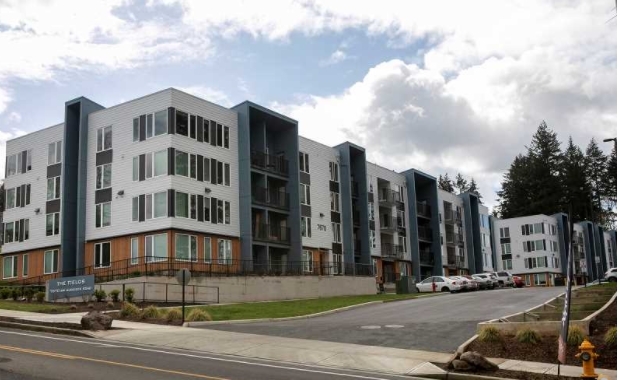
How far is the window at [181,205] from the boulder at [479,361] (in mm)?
26023

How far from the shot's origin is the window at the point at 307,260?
47062 millimetres

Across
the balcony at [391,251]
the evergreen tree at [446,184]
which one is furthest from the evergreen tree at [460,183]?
the balcony at [391,251]

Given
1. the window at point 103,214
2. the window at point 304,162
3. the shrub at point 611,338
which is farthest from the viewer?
the window at point 304,162

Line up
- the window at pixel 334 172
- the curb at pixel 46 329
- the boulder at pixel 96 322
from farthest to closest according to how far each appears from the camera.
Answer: the window at pixel 334 172 < the boulder at pixel 96 322 < the curb at pixel 46 329

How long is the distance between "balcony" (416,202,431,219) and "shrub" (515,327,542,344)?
166 feet

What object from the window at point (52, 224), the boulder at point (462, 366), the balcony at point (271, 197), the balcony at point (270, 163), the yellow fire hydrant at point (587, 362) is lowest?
the boulder at point (462, 366)

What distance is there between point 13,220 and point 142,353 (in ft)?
116

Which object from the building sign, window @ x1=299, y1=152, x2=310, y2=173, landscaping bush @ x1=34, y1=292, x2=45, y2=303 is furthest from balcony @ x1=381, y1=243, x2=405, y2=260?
the building sign

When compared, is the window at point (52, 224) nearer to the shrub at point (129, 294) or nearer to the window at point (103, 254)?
the window at point (103, 254)

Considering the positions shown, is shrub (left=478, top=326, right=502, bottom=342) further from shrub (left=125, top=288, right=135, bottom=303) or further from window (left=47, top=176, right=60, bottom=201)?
window (left=47, top=176, right=60, bottom=201)

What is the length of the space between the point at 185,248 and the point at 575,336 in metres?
25.9

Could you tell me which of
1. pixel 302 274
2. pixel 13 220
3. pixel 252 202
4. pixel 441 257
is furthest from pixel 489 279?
pixel 13 220

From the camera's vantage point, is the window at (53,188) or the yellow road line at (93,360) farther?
the window at (53,188)

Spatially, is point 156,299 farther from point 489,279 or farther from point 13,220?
point 489,279
